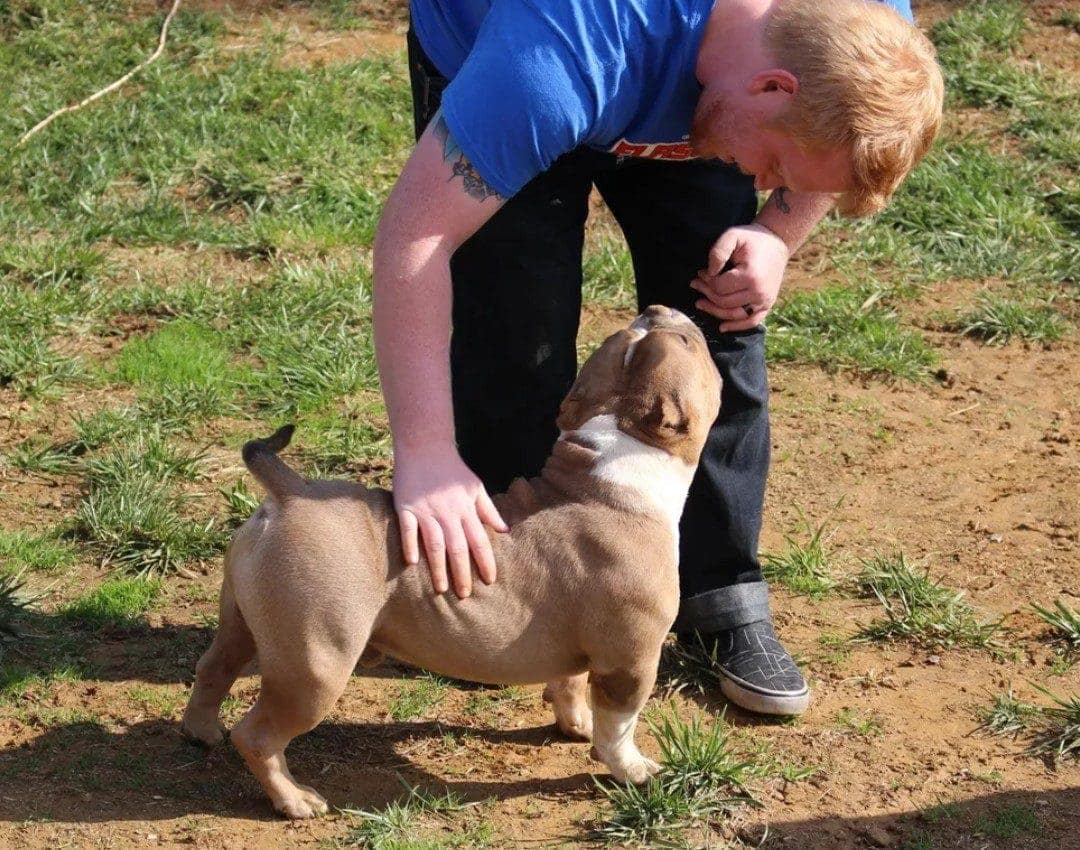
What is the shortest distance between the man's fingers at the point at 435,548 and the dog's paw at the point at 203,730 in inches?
35.1

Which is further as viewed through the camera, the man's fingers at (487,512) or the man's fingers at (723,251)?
the man's fingers at (723,251)

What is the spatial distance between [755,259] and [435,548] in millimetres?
1281

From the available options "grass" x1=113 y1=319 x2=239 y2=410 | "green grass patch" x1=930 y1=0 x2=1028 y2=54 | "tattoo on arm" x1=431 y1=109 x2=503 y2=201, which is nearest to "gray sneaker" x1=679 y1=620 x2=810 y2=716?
"tattoo on arm" x1=431 y1=109 x2=503 y2=201

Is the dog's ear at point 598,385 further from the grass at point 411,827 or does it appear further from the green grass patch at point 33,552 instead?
the green grass patch at point 33,552

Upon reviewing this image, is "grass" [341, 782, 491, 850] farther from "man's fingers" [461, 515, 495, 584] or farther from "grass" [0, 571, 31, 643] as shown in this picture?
"grass" [0, 571, 31, 643]

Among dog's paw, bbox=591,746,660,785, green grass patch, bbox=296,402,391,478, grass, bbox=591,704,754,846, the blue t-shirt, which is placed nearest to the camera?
the blue t-shirt

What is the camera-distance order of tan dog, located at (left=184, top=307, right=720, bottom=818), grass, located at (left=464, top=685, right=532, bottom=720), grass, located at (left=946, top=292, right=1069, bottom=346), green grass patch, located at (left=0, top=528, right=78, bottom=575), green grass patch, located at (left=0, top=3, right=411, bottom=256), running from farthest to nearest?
green grass patch, located at (left=0, top=3, right=411, bottom=256) → grass, located at (left=946, top=292, right=1069, bottom=346) → green grass patch, located at (left=0, top=528, right=78, bottom=575) → grass, located at (left=464, top=685, right=532, bottom=720) → tan dog, located at (left=184, top=307, right=720, bottom=818)

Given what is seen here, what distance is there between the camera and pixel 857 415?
5.99 meters

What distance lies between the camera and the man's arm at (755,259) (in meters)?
4.02

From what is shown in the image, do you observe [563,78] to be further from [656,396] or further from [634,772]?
[634,772]

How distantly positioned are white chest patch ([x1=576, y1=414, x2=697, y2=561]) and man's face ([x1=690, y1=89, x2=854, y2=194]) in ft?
2.38

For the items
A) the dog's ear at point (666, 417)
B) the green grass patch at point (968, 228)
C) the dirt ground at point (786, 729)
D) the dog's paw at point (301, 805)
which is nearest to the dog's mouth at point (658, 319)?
the dog's ear at point (666, 417)

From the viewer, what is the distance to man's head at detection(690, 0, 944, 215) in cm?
327

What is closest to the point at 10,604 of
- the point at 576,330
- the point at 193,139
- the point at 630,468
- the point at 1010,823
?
the point at 576,330
